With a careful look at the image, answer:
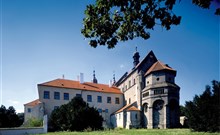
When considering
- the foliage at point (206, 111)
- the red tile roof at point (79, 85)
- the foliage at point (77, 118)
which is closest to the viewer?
the foliage at point (206, 111)

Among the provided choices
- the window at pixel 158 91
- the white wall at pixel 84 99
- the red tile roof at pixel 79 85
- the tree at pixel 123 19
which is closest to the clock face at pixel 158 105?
the window at pixel 158 91

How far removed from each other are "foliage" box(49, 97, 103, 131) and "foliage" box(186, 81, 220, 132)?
11522mm

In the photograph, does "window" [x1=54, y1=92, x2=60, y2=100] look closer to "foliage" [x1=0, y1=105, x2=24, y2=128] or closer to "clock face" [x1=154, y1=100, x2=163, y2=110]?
"foliage" [x1=0, y1=105, x2=24, y2=128]

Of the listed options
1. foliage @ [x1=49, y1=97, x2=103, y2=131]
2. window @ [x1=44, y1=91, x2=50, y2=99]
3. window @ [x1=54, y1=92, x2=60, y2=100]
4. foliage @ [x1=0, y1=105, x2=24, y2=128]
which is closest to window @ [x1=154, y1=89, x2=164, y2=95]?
foliage @ [x1=49, y1=97, x2=103, y2=131]

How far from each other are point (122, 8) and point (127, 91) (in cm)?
4314

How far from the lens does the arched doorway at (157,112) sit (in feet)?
125

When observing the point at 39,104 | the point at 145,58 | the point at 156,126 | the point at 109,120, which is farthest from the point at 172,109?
the point at 39,104

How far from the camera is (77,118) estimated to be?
2656 cm

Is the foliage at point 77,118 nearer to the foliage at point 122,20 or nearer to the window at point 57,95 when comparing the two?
the window at point 57,95

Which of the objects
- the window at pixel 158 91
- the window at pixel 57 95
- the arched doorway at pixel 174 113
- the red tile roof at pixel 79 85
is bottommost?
the arched doorway at pixel 174 113

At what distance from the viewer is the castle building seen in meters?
37.8

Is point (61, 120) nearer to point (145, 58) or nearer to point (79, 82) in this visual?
point (79, 82)

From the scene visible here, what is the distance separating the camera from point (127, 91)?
4919 cm

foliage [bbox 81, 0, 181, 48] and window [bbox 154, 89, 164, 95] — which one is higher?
foliage [bbox 81, 0, 181, 48]
